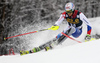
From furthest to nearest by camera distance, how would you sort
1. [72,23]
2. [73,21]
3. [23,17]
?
[23,17] → [72,23] → [73,21]

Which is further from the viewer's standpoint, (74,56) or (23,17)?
(23,17)

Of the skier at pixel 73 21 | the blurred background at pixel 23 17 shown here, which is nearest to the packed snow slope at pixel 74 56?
the skier at pixel 73 21

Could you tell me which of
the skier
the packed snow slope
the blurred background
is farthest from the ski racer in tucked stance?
the blurred background

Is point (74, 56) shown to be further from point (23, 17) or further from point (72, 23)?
point (23, 17)

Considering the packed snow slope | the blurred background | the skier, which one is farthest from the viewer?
the blurred background

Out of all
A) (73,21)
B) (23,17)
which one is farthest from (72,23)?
(23,17)

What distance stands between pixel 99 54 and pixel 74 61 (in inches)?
16.5

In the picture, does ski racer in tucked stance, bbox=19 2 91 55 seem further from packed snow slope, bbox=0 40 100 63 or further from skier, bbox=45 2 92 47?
packed snow slope, bbox=0 40 100 63

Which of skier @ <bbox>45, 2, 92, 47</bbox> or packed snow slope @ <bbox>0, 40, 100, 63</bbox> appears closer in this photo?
packed snow slope @ <bbox>0, 40, 100, 63</bbox>

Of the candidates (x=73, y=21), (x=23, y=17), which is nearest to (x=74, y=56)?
(x=73, y=21)

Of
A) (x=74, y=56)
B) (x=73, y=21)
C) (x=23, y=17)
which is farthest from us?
(x=23, y=17)

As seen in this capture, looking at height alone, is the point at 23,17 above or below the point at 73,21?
below

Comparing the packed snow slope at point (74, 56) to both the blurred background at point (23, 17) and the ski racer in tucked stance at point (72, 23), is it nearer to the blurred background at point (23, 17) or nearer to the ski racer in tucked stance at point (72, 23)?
the ski racer in tucked stance at point (72, 23)

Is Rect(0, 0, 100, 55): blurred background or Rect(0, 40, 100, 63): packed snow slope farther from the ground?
Rect(0, 40, 100, 63): packed snow slope
